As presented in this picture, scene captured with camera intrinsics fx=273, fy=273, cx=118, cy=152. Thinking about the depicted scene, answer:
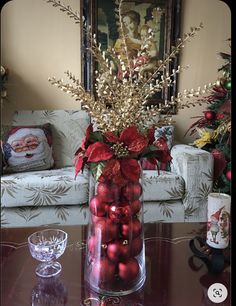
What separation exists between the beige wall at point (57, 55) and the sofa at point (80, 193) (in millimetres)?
141

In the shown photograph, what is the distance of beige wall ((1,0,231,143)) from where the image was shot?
114cm

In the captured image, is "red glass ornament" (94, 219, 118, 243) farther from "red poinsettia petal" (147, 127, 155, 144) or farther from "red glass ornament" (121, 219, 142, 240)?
"red poinsettia petal" (147, 127, 155, 144)

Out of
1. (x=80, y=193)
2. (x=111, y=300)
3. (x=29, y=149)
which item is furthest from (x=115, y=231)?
(x=29, y=149)

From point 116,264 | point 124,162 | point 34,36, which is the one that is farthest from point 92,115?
point 34,36

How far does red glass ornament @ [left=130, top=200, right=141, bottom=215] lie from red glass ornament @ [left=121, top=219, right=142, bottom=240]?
0.6 inches

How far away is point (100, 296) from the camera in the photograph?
449 millimetres

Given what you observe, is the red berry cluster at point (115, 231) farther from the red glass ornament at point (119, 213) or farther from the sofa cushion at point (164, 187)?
the sofa cushion at point (164, 187)

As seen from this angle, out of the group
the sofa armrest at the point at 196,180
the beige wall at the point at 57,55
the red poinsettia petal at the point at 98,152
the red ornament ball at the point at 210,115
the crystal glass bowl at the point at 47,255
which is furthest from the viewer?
the red ornament ball at the point at 210,115

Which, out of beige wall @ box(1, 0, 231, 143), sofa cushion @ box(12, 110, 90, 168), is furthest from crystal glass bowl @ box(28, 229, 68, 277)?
sofa cushion @ box(12, 110, 90, 168)

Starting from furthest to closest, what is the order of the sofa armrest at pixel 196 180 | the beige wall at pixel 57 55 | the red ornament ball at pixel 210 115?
1. the red ornament ball at pixel 210 115
2. the sofa armrest at pixel 196 180
3. the beige wall at pixel 57 55

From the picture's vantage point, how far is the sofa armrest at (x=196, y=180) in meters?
1.25

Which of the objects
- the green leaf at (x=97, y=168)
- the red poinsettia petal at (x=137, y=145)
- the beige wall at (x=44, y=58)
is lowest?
the green leaf at (x=97, y=168)

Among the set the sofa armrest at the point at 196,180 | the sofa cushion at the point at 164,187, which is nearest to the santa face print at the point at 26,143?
the sofa cushion at the point at 164,187

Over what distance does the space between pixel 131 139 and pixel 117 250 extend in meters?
0.18
